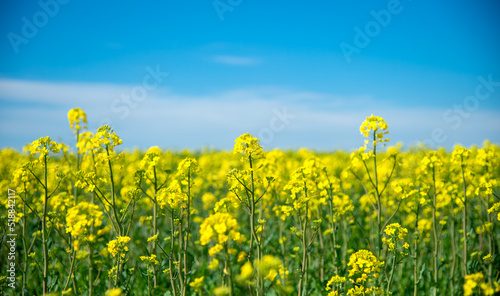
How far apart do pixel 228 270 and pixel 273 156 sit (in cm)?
335

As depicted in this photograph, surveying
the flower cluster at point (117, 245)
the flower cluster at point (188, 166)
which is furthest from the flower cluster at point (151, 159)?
the flower cluster at point (117, 245)

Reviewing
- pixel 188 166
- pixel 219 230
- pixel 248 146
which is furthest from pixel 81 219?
pixel 248 146

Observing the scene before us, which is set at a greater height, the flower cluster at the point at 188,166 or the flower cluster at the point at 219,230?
the flower cluster at the point at 188,166

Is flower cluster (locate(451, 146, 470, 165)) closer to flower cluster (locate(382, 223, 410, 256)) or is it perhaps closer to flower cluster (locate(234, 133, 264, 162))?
flower cluster (locate(382, 223, 410, 256))

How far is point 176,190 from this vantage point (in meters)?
3.75

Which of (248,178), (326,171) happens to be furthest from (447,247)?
(248,178)

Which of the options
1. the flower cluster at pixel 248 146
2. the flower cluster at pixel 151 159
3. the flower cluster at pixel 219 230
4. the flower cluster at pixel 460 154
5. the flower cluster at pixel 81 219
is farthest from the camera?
the flower cluster at pixel 460 154

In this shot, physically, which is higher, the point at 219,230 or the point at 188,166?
the point at 188,166

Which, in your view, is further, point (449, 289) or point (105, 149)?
point (449, 289)

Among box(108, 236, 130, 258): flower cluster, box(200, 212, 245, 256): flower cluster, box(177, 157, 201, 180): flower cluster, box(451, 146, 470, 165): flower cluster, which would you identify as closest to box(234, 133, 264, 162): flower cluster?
box(177, 157, 201, 180): flower cluster

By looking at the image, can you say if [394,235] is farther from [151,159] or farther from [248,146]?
[151,159]

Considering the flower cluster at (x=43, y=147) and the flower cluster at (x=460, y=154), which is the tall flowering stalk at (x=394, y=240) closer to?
the flower cluster at (x=460, y=154)

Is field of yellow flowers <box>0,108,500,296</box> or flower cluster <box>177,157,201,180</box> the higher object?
flower cluster <box>177,157,201,180</box>

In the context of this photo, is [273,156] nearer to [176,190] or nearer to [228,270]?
[176,190]
